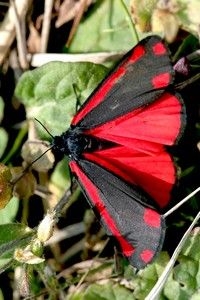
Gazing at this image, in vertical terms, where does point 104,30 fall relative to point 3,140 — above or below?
above

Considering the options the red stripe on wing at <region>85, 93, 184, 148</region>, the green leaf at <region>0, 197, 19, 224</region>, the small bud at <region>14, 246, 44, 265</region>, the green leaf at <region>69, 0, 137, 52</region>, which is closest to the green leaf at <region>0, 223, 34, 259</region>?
the green leaf at <region>0, 197, 19, 224</region>

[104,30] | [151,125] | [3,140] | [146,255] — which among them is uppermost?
[104,30]

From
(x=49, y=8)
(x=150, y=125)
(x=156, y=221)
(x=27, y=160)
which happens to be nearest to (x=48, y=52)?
(x=49, y=8)

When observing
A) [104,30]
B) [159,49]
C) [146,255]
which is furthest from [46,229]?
[104,30]

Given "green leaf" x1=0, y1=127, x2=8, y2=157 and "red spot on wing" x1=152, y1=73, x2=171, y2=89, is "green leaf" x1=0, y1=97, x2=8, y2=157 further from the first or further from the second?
"red spot on wing" x1=152, y1=73, x2=171, y2=89

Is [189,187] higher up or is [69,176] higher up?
[69,176]

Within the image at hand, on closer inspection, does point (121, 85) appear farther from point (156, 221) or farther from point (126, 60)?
point (156, 221)

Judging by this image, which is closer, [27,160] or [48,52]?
[27,160]

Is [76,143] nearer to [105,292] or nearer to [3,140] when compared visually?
[3,140]
